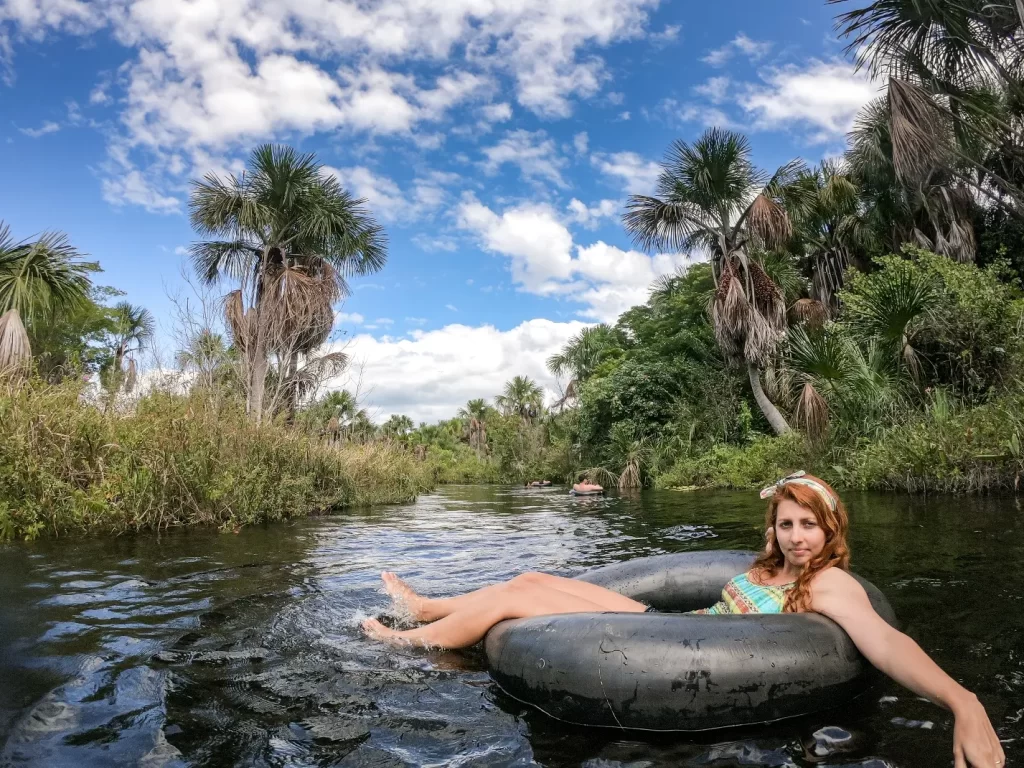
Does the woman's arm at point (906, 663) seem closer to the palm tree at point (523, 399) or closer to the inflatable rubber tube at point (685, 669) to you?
the inflatable rubber tube at point (685, 669)

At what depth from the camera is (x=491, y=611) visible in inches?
127

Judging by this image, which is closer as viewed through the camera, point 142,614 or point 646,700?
point 646,700

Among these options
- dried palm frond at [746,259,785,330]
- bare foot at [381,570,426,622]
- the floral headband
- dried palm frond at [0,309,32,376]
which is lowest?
bare foot at [381,570,426,622]

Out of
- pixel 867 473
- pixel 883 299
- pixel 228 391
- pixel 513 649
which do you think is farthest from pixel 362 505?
pixel 513 649

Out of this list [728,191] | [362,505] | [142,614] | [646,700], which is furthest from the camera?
[728,191]

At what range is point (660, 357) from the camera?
903 inches

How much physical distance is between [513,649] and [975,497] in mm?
8800

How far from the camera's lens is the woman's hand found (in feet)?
6.06

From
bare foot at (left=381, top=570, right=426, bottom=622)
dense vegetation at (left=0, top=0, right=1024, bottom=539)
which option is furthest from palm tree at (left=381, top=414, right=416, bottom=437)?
bare foot at (left=381, top=570, right=426, bottom=622)

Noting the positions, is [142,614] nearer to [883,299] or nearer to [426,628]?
[426,628]

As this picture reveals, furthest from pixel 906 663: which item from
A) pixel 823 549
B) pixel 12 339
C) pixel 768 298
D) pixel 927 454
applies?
pixel 768 298

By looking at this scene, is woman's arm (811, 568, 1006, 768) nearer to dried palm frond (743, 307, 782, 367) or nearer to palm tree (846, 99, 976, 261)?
dried palm frond (743, 307, 782, 367)

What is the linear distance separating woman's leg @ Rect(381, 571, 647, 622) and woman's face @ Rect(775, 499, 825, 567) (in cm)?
100

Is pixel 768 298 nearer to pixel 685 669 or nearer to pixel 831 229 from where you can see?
pixel 831 229
